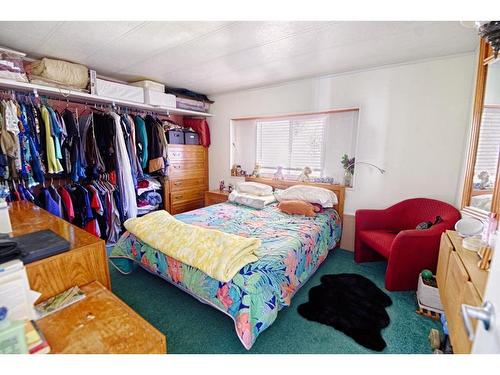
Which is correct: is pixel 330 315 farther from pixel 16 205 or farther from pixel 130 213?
pixel 16 205

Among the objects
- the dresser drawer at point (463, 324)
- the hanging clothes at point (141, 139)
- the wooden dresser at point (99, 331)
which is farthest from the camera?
the hanging clothes at point (141, 139)

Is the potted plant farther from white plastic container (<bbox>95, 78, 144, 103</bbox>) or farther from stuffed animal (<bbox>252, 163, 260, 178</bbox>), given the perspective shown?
white plastic container (<bbox>95, 78, 144, 103</bbox>)

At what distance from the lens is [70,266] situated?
110 cm

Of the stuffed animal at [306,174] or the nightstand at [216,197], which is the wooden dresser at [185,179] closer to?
the nightstand at [216,197]

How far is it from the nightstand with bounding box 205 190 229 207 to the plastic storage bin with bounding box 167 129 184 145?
982 millimetres

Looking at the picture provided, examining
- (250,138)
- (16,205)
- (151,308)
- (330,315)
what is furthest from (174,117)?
(330,315)

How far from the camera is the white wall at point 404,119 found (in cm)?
231

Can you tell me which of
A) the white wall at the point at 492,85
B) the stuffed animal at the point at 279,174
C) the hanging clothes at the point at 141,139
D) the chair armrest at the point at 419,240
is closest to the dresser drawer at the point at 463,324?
the chair armrest at the point at 419,240

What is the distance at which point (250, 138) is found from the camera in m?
3.94

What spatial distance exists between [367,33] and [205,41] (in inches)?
53.7

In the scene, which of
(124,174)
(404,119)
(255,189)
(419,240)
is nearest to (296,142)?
(255,189)

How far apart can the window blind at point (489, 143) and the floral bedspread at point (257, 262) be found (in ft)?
4.57

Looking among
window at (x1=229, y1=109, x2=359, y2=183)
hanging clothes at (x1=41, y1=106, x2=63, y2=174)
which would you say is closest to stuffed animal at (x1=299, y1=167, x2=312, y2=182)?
window at (x1=229, y1=109, x2=359, y2=183)

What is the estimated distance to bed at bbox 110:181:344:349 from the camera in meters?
1.47
